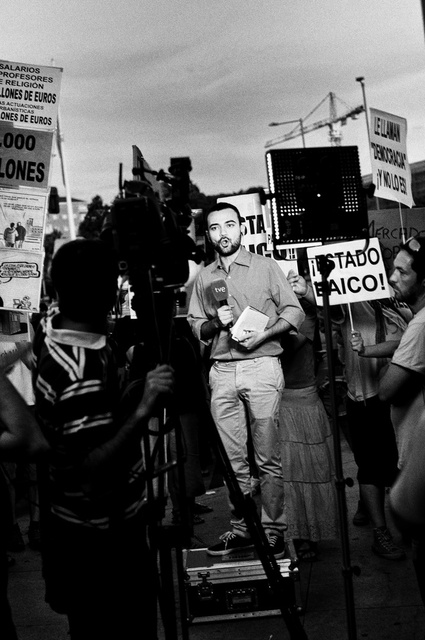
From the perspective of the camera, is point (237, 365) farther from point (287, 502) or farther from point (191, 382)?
point (191, 382)

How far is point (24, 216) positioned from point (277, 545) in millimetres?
3013

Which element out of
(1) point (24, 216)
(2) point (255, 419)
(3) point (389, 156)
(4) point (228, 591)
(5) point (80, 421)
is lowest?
(4) point (228, 591)

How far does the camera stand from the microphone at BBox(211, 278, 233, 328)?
17.9 ft

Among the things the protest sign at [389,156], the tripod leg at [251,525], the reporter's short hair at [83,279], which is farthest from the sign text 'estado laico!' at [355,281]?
the reporter's short hair at [83,279]

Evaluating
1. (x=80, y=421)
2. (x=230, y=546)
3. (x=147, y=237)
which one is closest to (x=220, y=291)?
(x=230, y=546)

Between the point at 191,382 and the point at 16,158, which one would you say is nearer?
the point at 191,382

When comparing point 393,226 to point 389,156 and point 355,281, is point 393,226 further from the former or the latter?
point 355,281

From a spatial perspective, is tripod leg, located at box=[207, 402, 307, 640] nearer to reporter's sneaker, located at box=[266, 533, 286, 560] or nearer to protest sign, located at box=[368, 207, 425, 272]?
reporter's sneaker, located at box=[266, 533, 286, 560]

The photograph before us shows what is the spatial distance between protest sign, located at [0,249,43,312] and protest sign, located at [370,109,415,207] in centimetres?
283

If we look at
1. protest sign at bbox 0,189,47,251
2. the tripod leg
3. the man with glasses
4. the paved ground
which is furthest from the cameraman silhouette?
protest sign at bbox 0,189,47,251

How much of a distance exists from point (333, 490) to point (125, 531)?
2.84 m

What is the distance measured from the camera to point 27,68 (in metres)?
6.39

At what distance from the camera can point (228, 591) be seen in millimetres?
4539

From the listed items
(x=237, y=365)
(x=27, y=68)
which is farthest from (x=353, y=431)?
(x=27, y=68)
